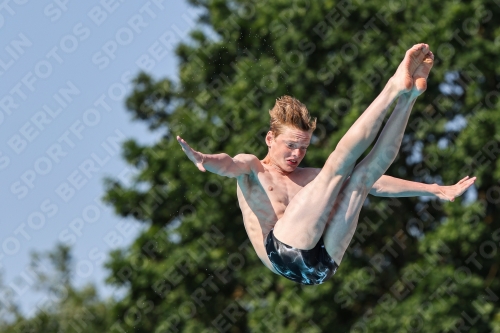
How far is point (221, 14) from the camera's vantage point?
Answer: 50.9 feet

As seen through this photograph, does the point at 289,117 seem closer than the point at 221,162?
No

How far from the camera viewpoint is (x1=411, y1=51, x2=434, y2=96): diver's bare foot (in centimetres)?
654

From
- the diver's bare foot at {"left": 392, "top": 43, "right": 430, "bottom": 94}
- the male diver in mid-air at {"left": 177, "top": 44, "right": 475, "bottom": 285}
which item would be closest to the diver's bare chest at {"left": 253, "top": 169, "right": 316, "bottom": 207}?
the male diver in mid-air at {"left": 177, "top": 44, "right": 475, "bottom": 285}

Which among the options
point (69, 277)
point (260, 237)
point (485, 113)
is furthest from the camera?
point (69, 277)

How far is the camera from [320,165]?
47.2 ft

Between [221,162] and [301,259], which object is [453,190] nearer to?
[301,259]

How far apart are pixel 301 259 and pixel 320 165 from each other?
7371 mm

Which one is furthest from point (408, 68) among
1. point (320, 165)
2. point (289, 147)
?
point (320, 165)

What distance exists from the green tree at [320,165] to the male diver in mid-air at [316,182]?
269 inches

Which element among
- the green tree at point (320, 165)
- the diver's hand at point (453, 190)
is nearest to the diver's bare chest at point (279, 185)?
the diver's hand at point (453, 190)

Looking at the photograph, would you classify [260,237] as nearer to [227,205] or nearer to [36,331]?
[227,205]

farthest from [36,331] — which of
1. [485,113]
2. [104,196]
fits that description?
→ [485,113]

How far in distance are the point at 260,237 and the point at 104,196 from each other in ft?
27.7

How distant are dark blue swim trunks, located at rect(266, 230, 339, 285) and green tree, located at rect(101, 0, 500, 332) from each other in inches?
273
